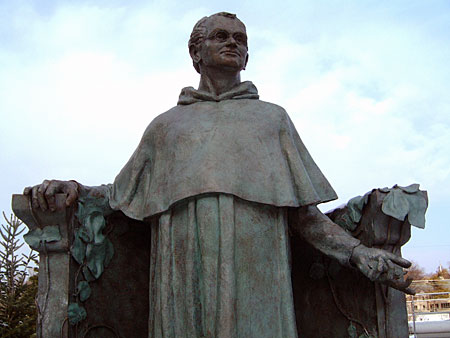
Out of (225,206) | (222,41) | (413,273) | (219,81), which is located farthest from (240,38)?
(413,273)

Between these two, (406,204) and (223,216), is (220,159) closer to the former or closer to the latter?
(223,216)

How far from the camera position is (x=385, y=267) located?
165 inches

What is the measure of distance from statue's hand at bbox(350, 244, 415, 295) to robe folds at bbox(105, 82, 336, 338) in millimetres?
560

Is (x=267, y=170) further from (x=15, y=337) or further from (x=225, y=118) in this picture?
(x=15, y=337)

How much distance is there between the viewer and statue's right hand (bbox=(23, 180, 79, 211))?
4.60m

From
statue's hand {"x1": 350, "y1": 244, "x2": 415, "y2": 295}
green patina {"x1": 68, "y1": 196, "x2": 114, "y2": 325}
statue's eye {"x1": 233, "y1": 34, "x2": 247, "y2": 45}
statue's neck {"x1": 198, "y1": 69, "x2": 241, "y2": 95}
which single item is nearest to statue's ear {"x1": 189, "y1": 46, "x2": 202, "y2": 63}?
statue's neck {"x1": 198, "y1": 69, "x2": 241, "y2": 95}

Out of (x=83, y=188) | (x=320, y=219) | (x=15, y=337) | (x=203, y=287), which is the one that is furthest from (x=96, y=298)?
(x=15, y=337)

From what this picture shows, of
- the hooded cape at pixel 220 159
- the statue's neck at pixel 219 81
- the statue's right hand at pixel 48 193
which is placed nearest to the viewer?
the hooded cape at pixel 220 159

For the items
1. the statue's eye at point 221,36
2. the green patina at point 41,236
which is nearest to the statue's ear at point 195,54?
the statue's eye at point 221,36

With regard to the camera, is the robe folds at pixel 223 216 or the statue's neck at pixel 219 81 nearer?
the robe folds at pixel 223 216

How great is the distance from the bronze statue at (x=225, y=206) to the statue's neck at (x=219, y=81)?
0.8 inches

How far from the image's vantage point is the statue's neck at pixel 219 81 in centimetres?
500

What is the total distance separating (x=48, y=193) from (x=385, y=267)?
2.54 m

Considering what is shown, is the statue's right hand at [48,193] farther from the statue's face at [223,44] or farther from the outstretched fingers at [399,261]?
the outstretched fingers at [399,261]
